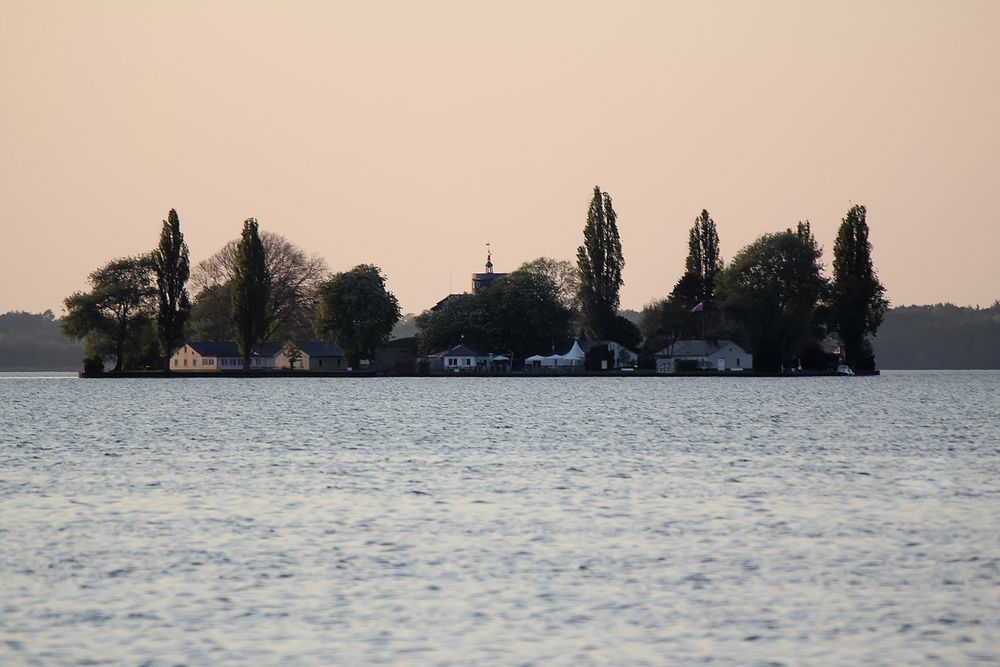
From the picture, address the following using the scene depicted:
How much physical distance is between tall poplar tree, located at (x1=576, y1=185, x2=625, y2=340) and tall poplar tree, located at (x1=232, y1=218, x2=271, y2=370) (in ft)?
113

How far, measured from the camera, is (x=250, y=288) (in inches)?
5502

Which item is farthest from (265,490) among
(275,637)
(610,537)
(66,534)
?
(275,637)

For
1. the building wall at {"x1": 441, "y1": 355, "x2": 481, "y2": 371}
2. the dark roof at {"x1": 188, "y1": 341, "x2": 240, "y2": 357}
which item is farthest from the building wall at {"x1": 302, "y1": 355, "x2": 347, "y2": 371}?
the building wall at {"x1": 441, "y1": 355, "x2": 481, "y2": 371}

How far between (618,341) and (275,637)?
149917mm

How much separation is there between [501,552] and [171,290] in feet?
402

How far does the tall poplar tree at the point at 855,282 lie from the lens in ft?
466

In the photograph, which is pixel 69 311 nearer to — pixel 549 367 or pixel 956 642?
pixel 549 367

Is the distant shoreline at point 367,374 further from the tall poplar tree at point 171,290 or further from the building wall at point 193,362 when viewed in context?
the tall poplar tree at point 171,290

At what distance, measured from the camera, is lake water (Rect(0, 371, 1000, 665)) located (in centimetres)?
1734

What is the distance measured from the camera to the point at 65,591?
2073 cm

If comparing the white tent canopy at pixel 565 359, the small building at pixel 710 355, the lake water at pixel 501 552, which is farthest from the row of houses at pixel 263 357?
the lake water at pixel 501 552

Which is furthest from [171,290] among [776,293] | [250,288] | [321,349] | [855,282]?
[855,282]

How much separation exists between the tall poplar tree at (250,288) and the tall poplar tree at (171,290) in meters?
5.37

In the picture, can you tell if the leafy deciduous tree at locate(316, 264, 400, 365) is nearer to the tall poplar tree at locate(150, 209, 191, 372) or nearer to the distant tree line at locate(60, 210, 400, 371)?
the distant tree line at locate(60, 210, 400, 371)
